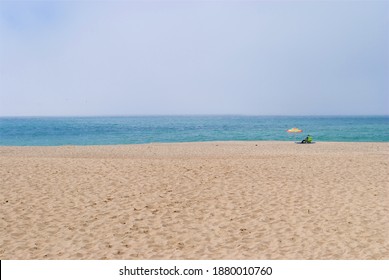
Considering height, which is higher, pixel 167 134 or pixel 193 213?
pixel 193 213

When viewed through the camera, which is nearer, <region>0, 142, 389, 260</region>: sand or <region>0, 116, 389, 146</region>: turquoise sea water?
<region>0, 142, 389, 260</region>: sand

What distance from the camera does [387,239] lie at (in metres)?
6.82

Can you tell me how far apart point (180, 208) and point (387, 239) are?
4.53 m

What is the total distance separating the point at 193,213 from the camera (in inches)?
333

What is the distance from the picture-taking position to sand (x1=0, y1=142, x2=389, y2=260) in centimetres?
646

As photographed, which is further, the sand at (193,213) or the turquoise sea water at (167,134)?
the turquoise sea water at (167,134)

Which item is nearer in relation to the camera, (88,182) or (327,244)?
(327,244)

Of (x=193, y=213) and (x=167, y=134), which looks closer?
(x=193, y=213)

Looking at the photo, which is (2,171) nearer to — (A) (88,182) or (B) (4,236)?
(A) (88,182)

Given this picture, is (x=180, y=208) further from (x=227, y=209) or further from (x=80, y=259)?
(x=80, y=259)

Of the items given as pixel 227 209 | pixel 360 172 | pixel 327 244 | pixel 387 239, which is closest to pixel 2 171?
pixel 227 209

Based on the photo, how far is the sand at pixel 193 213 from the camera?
21.2 ft
